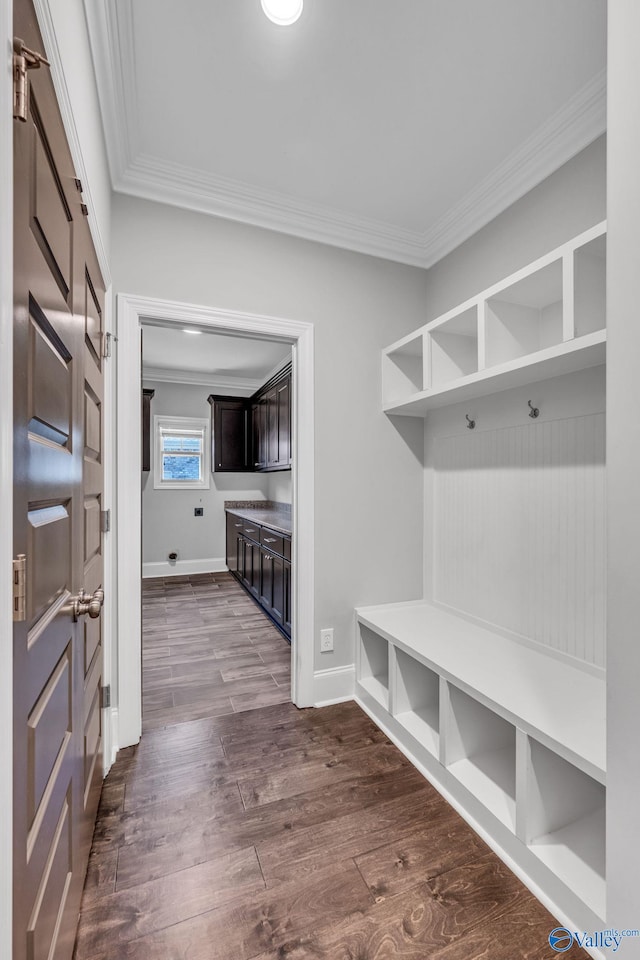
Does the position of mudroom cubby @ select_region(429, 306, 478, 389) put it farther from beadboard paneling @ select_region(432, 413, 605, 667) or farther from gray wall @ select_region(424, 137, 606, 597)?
beadboard paneling @ select_region(432, 413, 605, 667)

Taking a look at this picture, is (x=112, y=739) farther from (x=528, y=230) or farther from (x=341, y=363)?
(x=528, y=230)

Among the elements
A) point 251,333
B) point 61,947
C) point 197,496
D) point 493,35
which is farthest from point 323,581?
point 197,496

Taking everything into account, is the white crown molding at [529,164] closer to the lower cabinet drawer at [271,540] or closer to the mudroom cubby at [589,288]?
the mudroom cubby at [589,288]

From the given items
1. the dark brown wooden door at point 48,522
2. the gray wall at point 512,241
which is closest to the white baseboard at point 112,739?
the dark brown wooden door at point 48,522

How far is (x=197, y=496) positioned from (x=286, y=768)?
14.9 ft

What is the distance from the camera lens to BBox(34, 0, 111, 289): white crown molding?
0.82 m

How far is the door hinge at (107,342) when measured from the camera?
1855 millimetres

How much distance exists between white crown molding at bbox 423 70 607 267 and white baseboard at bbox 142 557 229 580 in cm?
478

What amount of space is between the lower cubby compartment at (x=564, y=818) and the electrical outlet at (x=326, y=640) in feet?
4.15

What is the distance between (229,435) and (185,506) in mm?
1164

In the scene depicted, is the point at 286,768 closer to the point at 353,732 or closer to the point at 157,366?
the point at 353,732

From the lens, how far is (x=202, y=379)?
5906 millimetres

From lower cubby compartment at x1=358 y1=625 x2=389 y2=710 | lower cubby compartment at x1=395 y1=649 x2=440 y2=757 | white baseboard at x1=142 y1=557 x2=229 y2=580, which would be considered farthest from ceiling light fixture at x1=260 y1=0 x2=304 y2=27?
white baseboard at x1=142 y1=557 x2=229 y2=580
